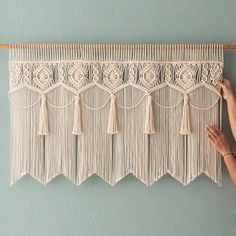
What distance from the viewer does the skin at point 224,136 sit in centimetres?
164

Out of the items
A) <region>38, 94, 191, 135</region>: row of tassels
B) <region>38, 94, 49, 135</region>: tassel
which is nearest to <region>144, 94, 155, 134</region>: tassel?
<region>38, 94, 191, 135</region>: row of tassels

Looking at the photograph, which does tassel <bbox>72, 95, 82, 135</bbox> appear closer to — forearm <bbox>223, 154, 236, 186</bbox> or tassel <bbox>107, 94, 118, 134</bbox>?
tassel <bbox>107, 94, 118, 134</bbox>

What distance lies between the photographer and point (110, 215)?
1743mm

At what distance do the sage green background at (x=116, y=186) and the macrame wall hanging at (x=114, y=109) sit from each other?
0.08 m

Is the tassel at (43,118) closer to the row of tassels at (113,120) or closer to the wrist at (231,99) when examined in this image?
the row of tassels at (113,120)

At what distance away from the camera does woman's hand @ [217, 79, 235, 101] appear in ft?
5.38

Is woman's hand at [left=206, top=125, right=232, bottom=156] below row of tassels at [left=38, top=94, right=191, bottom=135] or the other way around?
below

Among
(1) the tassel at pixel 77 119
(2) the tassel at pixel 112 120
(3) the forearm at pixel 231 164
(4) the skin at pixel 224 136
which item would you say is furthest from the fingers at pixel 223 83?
(1) the tassel at pixel 77 119

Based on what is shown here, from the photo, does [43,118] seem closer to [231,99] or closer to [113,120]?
[113,120]

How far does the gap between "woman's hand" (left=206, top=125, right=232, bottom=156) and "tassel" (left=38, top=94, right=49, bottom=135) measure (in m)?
0.70
